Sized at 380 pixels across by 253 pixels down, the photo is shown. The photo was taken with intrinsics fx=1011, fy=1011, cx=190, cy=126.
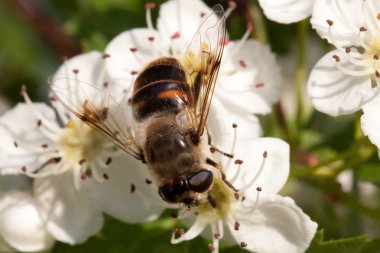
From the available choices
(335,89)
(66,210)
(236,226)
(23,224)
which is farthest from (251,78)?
(23,224)

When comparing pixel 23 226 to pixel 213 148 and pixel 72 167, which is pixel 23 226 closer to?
pixel 72 167

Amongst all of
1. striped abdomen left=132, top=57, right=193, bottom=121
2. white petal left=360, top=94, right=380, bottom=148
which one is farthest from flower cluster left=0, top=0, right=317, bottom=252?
white petal left=360, top=94, right=380, bottom=148

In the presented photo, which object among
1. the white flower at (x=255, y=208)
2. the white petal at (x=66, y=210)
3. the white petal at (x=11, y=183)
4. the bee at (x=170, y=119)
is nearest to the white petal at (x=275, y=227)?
the white flower at (x=255, y=208)

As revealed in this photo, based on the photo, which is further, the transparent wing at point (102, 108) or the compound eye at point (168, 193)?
the transparent wing at point (102, 108)

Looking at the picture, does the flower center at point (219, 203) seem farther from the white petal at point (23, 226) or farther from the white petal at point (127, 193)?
the white petal at point (23, 226)

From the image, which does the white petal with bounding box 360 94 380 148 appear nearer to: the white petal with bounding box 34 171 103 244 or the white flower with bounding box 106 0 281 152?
the white flower with bounding box 106 0 281 152

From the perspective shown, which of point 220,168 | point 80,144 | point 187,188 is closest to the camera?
point 187,188
